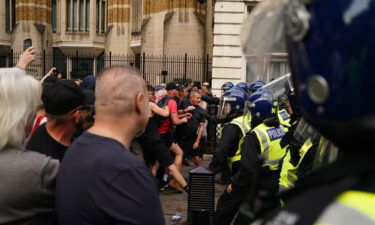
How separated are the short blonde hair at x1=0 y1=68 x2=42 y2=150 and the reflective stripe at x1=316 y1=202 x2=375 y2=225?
158cm

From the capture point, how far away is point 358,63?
3.10 ft

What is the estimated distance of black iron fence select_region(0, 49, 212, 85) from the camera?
70.0 feet

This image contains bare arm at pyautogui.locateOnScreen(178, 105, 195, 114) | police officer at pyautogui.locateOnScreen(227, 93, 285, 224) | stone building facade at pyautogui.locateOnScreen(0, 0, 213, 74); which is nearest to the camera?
police officer at pyautogui.locateOnScreen(227, 93, 285, 224)

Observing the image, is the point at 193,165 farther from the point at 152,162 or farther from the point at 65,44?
the point at 65,44

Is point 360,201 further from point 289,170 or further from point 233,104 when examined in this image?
point 233,104

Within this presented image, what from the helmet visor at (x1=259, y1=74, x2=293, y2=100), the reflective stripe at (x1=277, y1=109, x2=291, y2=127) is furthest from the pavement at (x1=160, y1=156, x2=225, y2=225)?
the helmet visor at (x1=259, y1=74, x2=293, y2=100)

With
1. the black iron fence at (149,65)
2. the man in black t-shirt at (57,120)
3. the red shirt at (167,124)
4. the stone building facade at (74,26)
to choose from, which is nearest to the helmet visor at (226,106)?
the red shirt at (167,124)

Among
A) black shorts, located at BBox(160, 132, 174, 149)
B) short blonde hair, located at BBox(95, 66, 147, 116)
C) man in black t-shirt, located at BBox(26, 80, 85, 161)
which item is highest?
short blonde hair, located at BBox(95, 66, 147, 116)

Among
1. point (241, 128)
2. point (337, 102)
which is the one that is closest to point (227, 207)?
point (241, 128)

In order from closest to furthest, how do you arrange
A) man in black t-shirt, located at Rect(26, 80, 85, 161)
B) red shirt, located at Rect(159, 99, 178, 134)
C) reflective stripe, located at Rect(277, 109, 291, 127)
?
man in black t-shirt, located at Rect(26, 80, 85, 161) → reflective stripe, located at Rect(277, 109, 291, 127) → red shirt, located at Rect(159, 99, 178, 134)

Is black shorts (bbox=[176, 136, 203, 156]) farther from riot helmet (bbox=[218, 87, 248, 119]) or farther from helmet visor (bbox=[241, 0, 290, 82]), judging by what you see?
helmet visor (bbox=[241, 0, 290, 82])

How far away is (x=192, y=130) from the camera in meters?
9.27

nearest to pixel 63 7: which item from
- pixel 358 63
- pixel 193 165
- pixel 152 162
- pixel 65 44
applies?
pixel 65 44

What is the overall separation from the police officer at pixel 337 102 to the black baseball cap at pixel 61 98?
6.55 ft
